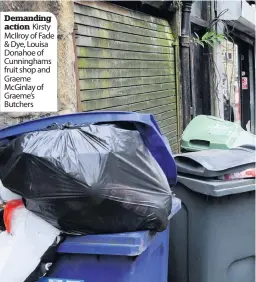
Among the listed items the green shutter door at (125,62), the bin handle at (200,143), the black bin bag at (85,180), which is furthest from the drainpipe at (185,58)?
the black bin bag at (85,180)

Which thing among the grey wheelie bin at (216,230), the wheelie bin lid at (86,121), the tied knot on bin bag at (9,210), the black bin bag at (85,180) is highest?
the wheelie bin lid at (86,121)

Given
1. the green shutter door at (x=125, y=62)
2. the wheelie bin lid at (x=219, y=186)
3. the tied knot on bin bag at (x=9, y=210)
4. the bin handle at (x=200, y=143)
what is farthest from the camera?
the green shutter door at (x=125, y=62)

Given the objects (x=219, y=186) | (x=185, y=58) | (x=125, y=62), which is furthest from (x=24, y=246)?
(x=185, y=58)

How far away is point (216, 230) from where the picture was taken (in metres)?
2.73

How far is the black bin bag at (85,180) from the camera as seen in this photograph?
1956mm

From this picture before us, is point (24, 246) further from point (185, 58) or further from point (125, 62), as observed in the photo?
point (185, 58)

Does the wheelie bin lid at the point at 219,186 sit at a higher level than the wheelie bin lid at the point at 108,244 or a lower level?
higher

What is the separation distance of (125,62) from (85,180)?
3.25m

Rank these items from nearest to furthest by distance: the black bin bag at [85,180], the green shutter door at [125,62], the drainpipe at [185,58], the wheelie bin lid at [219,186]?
the black bin bag at [85,180], the wheelie bin lid at [219,186], the green shutter door at [125,62], the drainpipe at [185,58]

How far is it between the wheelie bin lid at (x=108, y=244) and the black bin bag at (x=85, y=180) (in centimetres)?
3

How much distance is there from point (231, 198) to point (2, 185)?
1.32m

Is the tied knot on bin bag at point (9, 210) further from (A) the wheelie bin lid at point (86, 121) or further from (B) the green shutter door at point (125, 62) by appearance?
(B) the green shutter door at point (125, 62)

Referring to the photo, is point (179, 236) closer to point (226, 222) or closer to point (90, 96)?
point (226, 222)
